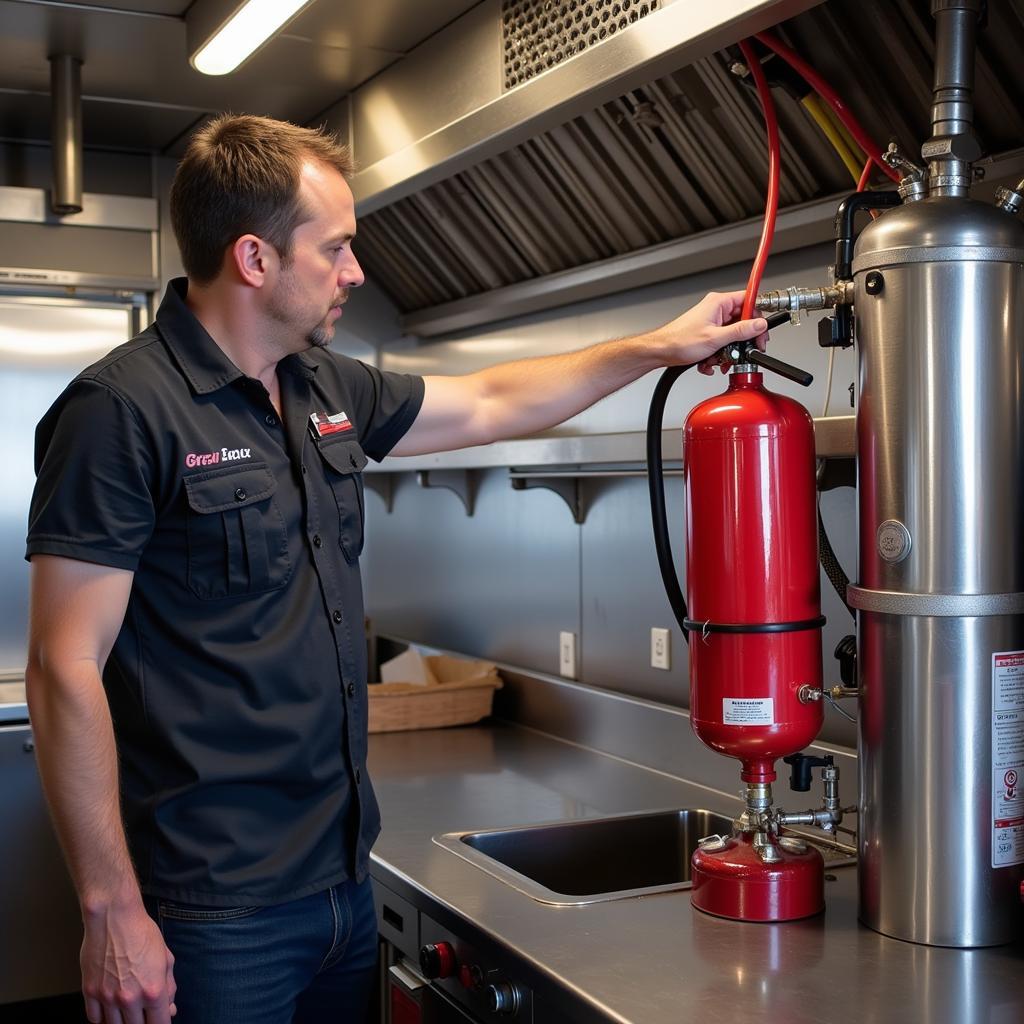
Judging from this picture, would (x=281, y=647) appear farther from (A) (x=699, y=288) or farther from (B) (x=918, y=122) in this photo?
(A) (x=699, y=288)

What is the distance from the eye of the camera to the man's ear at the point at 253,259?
5.49ft

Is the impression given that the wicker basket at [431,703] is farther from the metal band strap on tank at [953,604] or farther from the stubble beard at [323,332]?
the metal band strap on tank at [953,604]

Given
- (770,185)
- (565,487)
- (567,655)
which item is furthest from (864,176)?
(567,655)

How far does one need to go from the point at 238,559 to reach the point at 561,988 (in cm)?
62

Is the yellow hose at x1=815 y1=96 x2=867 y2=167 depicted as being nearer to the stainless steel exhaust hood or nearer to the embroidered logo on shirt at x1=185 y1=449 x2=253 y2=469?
the stainless steel exhaust hood

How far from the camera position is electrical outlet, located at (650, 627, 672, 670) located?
2701 mm

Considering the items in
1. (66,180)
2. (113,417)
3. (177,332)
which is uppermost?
(66,180)

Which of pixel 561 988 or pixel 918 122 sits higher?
pixel 918 122

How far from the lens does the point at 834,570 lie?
67.8 inches

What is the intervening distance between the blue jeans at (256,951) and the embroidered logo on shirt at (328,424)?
591 millimetres

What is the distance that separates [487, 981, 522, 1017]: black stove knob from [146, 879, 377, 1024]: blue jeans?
0.67 ft

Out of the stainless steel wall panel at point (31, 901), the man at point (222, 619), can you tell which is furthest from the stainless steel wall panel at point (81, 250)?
the man at point (222, 619)

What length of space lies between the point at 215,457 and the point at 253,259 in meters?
0.27

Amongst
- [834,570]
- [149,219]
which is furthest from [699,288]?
[149,219]
